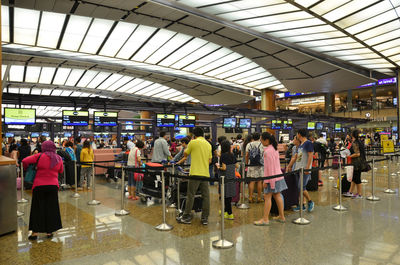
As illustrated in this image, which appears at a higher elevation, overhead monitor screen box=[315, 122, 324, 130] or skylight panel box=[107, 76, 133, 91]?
skylight panel box=[107, 76, 133, 91]

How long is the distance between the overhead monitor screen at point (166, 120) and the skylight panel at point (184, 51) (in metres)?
6.87

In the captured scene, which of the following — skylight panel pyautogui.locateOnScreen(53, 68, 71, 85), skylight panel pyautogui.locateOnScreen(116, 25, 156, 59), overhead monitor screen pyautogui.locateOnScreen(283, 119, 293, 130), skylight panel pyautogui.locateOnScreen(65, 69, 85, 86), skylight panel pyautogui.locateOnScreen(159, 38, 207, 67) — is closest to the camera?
skylight panel pyautogui.locateOnScreen(116, 25, 156, 59)

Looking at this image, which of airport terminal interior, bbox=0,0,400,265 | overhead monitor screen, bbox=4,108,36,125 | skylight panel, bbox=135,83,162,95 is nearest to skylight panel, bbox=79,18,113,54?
airport terminal interior, bbox=0,0,400,265

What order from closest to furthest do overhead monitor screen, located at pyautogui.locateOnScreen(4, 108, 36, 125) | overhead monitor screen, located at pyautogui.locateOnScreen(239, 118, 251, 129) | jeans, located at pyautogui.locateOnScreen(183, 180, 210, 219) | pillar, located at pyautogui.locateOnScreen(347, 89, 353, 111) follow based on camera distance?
jeans, located at pyautogui.locateOnScreen(183, 180, 210, 219) < overhead monitor screen, located at pyautogui.locateOnScreen(4, 108, 36, 125) < overhead monitor screen, located at pyautogui.locateOnScreen(239, 118, 251, 129) < pillar, located at pyautogui.locateOnScreen(347, 89, 353, 111)

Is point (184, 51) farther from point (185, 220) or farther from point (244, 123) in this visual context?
point (185, 220)

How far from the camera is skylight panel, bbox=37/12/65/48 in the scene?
1644cm

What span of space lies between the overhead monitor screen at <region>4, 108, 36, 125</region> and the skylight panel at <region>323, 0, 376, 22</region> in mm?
15082

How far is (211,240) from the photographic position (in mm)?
5020

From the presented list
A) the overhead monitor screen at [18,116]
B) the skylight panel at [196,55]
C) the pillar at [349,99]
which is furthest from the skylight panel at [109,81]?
the pillar at [349,99]

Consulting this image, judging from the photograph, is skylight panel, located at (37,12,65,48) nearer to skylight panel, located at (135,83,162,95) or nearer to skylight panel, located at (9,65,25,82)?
skylight panel, located at (9,65,25,82)

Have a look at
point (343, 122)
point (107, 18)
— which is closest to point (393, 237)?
point (107, 18)

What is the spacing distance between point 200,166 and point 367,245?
302 cm

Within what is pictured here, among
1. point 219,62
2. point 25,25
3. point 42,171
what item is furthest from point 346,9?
point 25,25

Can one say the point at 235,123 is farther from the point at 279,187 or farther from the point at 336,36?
the point at 279,187
